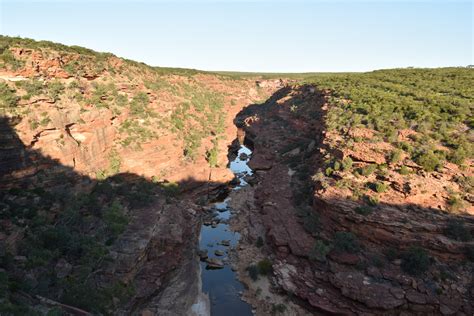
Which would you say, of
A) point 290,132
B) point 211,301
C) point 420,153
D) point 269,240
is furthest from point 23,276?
point 290,132

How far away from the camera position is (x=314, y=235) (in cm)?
2728

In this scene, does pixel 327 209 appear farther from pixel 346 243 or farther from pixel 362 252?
pixel 362 252

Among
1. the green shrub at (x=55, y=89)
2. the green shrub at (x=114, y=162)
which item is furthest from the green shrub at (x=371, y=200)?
the green shrub at (x=55, y=89)

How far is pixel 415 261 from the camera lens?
22250 millimetres

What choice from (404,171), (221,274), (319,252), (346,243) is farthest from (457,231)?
(221,274)

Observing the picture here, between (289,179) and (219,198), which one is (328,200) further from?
(219,198)

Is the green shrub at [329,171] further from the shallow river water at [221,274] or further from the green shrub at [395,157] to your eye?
the shallow river water at [221,274]

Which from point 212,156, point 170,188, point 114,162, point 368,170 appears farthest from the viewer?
point 212,156

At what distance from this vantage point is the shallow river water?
80.4ft

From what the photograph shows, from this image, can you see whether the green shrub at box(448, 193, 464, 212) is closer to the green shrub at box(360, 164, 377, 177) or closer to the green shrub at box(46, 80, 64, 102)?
the green shrub at box(360, 164, 377, 177)

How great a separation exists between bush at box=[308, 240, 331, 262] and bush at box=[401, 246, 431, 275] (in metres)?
5.50

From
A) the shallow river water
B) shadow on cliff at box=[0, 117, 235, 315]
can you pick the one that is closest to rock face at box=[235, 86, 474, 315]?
the shallow river water

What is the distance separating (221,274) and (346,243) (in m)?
11.4

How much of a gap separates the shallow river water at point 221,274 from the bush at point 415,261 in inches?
481
